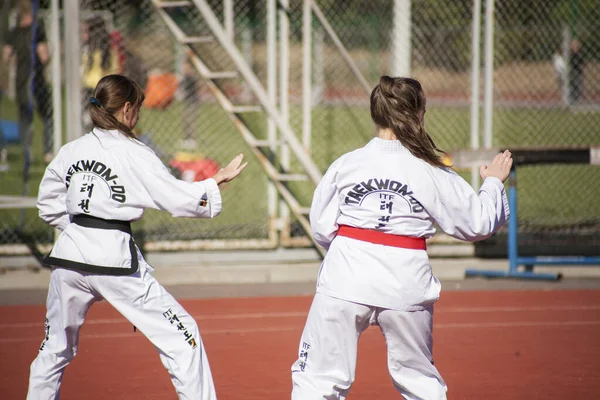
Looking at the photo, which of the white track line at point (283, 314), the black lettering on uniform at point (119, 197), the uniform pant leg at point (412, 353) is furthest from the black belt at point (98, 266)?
the white track line at point (283, 314)

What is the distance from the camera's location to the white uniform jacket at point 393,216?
3.98m

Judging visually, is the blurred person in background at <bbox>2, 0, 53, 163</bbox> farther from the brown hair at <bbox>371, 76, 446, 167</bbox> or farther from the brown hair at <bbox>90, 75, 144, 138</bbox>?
the brown hair at <bbox>371, 76, 446, 167</bbox>

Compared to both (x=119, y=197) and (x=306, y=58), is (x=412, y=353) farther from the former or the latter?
(x=306, y=58)

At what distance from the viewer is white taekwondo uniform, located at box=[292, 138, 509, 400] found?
399 centimetres

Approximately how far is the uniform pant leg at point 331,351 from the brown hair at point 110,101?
1400 mm

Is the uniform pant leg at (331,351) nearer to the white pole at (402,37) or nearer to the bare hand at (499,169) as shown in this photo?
the bare hand at (499,169)

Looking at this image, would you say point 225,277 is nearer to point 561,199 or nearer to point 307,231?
point 307,231

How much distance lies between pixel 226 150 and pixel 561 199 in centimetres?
548

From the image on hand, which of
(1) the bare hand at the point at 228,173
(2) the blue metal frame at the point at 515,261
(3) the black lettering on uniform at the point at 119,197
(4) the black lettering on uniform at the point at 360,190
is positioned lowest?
(2) the blue metal frame at the point at 515,261

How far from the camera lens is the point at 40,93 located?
12.7 metres

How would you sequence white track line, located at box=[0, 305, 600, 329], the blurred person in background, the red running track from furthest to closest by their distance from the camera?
Answer: the blurred person in background < white track line, located at box=[0, 305, 600, 329] < the red running track

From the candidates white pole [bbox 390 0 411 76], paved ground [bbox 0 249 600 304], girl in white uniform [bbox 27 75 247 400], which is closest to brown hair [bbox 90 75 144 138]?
girl in white uniform [bbox 27 75 247 400]

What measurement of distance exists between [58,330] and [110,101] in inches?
46.2

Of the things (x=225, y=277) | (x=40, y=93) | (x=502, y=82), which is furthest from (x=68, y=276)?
(x=502, y=82)
